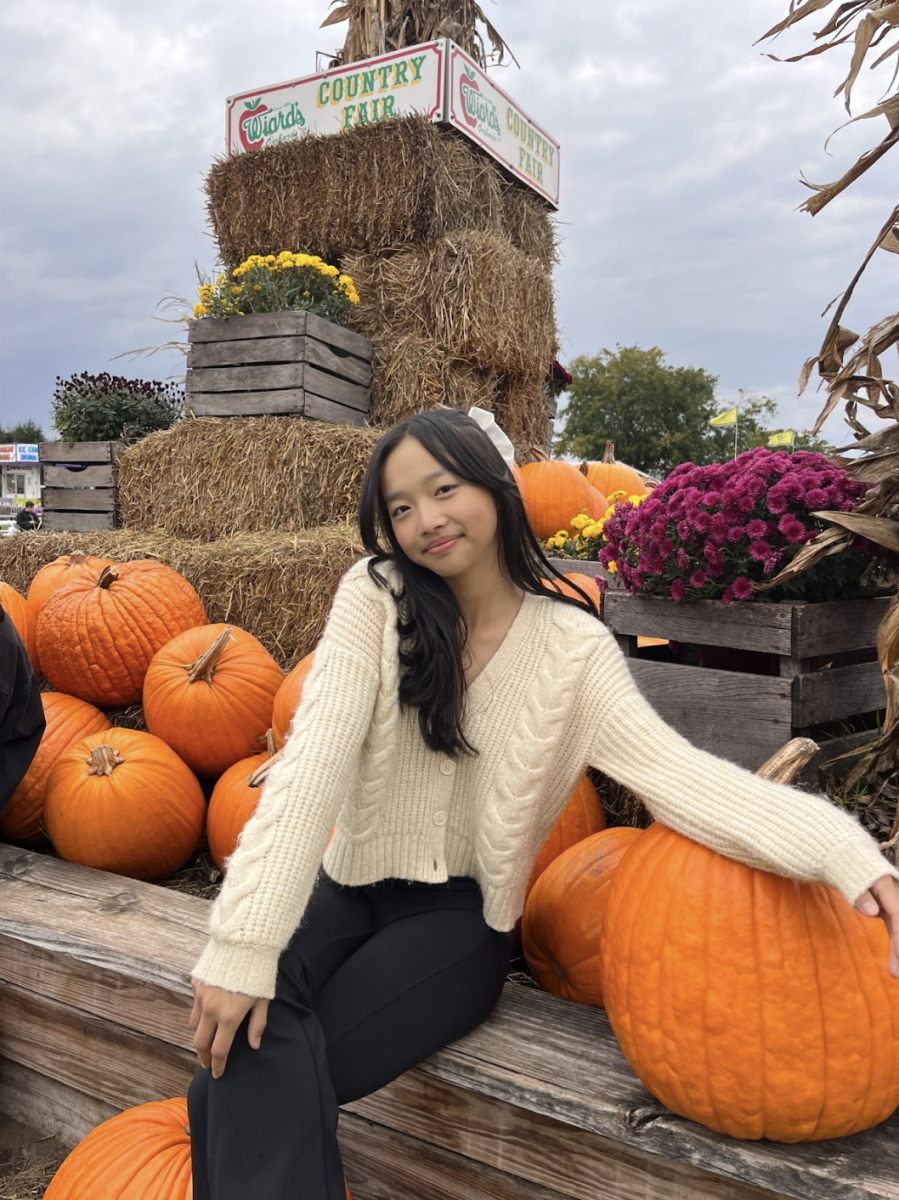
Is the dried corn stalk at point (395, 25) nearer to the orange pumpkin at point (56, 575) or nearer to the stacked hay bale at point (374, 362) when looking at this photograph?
the stacked hay bale at point (374, 362)

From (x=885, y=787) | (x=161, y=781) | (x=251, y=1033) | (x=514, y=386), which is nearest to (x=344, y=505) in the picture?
(x=161, y=781)

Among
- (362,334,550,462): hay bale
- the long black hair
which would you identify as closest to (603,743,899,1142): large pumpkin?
the long black hair

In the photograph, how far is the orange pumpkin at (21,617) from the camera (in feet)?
9.93

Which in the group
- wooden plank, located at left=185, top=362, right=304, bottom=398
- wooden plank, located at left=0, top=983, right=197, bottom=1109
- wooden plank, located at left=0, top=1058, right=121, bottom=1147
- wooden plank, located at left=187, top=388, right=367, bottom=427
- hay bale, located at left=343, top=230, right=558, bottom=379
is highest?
hay bale, located at left=343, top=230, right=558, bottom=379

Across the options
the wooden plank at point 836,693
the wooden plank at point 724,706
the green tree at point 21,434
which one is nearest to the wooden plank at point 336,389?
the wooden plank at point 724,706

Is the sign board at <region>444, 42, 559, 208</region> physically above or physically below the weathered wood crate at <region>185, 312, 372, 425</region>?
above

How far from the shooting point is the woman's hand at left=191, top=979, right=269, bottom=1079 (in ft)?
3.52

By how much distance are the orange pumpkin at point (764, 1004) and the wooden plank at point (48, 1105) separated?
1317 millimetres

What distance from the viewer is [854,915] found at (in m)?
1.12

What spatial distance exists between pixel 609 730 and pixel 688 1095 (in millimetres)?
493

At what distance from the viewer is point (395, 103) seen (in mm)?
4934

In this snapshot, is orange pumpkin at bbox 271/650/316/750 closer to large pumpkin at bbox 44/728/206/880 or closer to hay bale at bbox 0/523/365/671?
large pumpkin at bbox 44/728/206/880

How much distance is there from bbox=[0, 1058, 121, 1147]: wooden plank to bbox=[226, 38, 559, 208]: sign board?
15.7 feet

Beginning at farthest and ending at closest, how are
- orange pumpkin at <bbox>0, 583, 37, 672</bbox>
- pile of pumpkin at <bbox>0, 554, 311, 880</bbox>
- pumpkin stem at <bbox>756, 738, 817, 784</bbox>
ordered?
orange pumpkin at <bbox>0, 583, 37, 672</bbox> → pile of pumpkin at <bbox>0, 554, 311, 880</bbox> → pumpkin stem at <bbox>756, 738, 817, 784</bbox>
